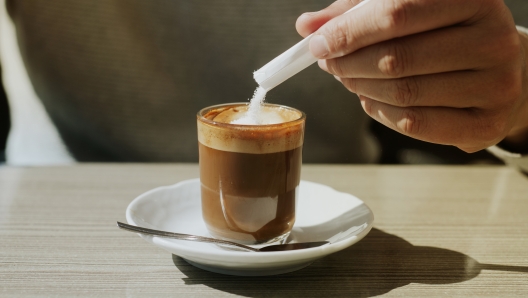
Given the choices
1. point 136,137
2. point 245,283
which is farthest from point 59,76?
point 245,283

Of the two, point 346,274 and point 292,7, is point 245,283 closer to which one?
point 346,274

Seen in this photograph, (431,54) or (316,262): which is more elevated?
(431,54)

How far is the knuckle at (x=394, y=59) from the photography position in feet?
2.28

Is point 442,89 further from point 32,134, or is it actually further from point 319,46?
point 32,134

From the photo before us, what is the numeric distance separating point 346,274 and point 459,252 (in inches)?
10.4

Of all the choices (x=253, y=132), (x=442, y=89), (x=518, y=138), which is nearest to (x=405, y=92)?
(x=442, y=89)

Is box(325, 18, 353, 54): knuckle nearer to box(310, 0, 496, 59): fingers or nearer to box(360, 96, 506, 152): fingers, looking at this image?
box(310, 0, 496, 59): fingers

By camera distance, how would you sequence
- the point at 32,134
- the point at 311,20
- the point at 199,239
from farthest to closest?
the point at 32,134 → the point at 311,20 → the point at 199,239

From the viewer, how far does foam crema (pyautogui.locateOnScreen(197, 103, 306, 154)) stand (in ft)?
2.58

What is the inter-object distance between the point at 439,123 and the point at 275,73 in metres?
0.31

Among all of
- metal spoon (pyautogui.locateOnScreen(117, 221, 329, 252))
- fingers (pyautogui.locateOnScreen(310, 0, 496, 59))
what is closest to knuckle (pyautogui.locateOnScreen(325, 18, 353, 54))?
fingers (pyautogui.locateOnScreen(310, 0, 496, 59))

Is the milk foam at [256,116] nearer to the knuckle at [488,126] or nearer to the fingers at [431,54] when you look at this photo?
the fingers at [431,54]

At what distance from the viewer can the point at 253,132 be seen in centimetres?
78

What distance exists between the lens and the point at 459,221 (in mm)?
1038
